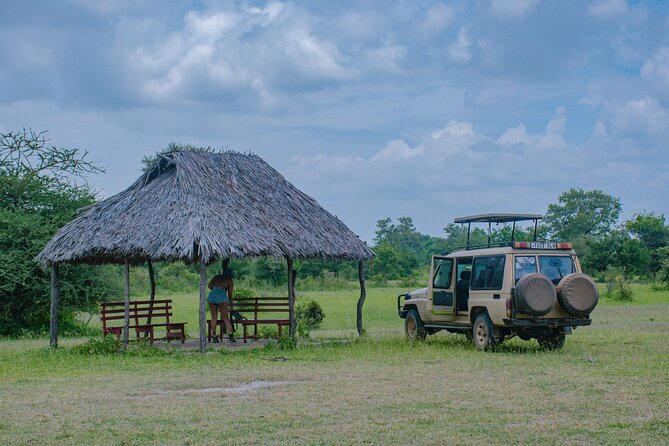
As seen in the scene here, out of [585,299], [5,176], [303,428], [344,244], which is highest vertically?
[5,176]

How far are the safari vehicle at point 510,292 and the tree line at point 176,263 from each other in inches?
259

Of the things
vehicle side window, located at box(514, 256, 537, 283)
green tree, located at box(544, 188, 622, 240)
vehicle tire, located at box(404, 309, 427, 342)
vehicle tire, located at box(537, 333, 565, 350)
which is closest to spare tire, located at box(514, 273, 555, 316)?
vehicle side window, located at box(514, 256, 537, 283)

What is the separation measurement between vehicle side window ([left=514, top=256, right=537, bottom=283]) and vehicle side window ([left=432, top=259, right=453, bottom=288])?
207 centimetres

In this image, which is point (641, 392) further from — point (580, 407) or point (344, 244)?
point (344, 244)

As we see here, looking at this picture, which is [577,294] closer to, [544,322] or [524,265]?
[544,322]

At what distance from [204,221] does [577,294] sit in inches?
275

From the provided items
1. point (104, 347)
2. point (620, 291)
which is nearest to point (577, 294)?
point (104, 347)

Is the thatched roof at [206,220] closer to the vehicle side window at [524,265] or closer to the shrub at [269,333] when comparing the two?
the shrub at [269,333]

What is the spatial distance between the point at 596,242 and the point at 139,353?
48.7 m

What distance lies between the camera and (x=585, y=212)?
271ft

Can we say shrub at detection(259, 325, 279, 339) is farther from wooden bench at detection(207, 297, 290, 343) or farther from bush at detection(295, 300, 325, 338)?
bush at detection(295, 300, 325, 338)

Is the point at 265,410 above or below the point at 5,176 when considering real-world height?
below

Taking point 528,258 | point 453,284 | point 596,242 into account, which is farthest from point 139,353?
point 596,242

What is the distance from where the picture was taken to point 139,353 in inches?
665
